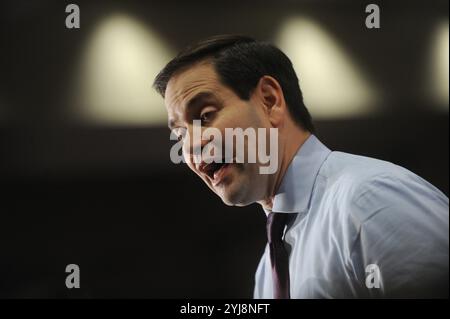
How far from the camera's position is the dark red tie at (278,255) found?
5.39 feet

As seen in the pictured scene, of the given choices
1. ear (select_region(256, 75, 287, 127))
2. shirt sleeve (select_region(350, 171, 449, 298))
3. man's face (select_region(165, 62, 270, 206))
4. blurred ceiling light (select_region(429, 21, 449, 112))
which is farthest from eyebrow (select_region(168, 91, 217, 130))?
blurred ceiling light (select_region(429, 21, 449, 112))

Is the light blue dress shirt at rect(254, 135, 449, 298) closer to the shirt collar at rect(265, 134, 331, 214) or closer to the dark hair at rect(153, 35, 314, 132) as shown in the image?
the shirt collar at rect(265, 134, 331, 214)

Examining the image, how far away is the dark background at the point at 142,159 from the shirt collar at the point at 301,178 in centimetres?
7

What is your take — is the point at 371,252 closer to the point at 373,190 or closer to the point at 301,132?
the point at 373,190

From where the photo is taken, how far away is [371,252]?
1488 millimetres

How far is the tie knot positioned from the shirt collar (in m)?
0.02

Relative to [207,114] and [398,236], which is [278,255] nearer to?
[398,236]

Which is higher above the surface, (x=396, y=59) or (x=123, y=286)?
(x=396, y=59)

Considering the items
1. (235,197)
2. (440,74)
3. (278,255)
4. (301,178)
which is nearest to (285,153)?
(301,178)

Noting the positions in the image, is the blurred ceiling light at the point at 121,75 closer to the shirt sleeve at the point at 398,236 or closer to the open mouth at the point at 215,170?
the open mouth at the point at 215,170

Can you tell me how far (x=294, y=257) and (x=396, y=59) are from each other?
67 cm

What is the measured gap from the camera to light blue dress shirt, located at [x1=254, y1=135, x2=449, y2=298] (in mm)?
1477
